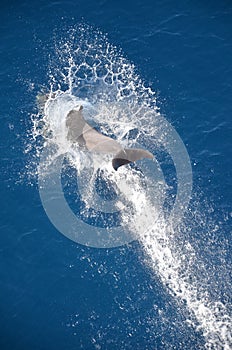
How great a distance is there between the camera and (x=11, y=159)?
39.4 m

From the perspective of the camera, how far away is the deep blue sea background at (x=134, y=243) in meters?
31.9

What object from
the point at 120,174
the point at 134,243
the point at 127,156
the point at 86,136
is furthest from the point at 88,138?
the point at 134,243

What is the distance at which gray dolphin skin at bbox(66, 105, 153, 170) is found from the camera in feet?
119

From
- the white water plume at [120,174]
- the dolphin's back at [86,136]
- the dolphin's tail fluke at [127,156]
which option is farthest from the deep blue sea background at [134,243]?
the dolphin's tail fluke at [127,156]

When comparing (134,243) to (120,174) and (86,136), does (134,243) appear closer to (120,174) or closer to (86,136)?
(120,174)

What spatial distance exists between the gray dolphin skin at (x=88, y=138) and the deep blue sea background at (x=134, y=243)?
4.34 meters

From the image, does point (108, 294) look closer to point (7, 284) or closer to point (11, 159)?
point (7, 284)

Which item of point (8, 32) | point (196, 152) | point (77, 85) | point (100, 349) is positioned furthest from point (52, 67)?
point (100, 349)

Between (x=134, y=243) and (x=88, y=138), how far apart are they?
9.84 metres

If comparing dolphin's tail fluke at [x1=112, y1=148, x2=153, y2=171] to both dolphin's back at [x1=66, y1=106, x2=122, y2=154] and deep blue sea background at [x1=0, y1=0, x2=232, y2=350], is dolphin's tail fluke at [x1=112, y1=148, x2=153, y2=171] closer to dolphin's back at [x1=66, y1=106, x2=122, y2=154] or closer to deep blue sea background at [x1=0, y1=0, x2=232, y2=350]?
dolphin's back at [x1=66, y1=106, x2=122, y2=154]

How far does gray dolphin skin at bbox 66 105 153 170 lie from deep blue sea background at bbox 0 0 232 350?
4.34m

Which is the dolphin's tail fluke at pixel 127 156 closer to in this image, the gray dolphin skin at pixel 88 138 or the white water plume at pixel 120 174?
the gray dolphin skin at pixel 88 138

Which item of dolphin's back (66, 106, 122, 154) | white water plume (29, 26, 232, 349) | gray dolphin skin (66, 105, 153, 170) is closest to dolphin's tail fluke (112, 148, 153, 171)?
gray dolphin skin (66, 105, 153, 170)

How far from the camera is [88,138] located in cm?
3831
